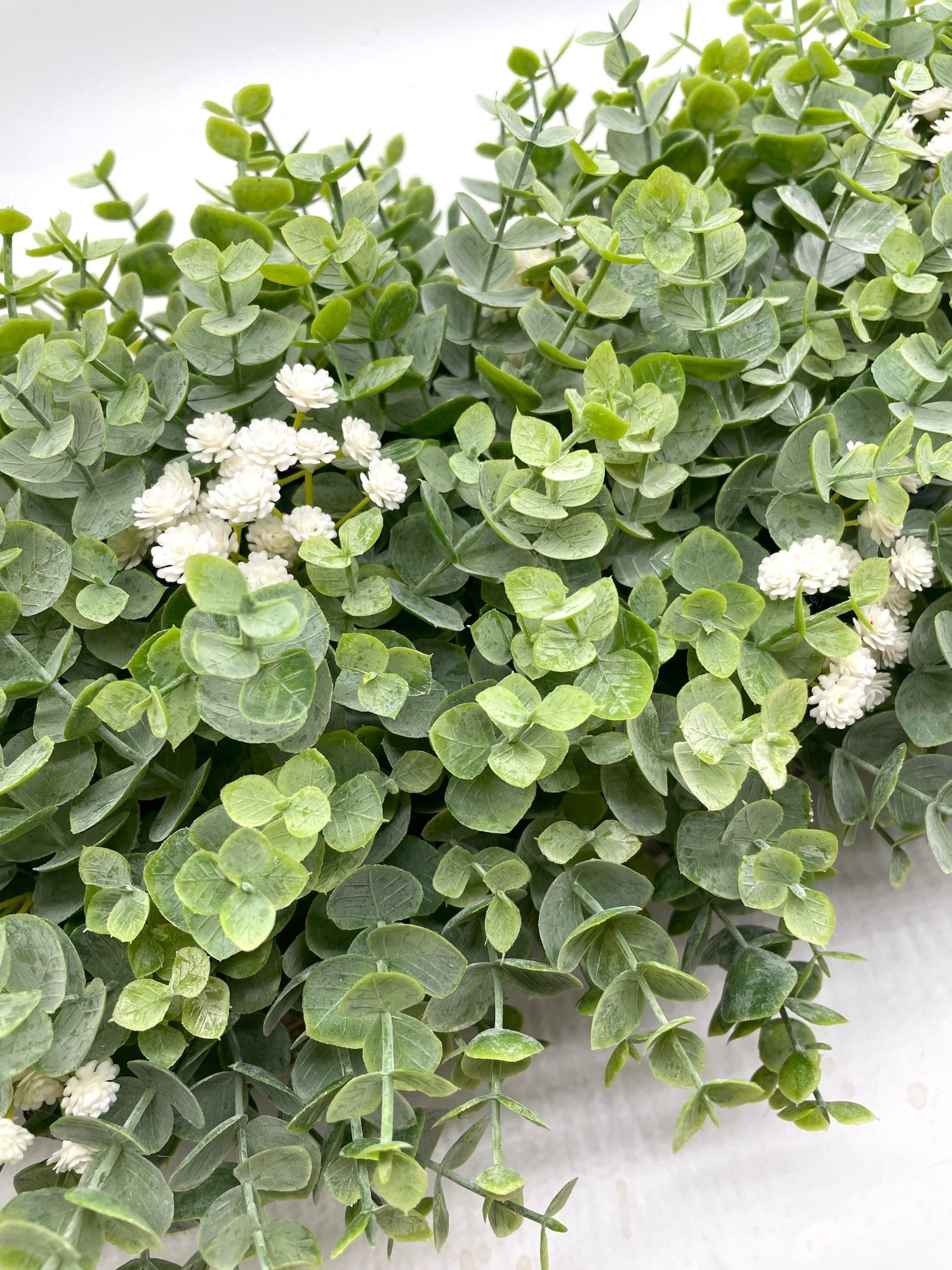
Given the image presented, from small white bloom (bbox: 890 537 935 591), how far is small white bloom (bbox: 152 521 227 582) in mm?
349

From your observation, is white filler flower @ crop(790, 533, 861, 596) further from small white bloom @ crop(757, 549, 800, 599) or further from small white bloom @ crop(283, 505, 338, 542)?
small white bloom @ crop(283, 505, 338, 542)

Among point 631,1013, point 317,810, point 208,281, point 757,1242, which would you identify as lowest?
point 757,1242

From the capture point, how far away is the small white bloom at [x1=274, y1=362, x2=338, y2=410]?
1.68 ft

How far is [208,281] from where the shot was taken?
54 centimetres

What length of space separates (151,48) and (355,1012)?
1.00 meters

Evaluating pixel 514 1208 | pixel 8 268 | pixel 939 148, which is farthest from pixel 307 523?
pixel 939 148

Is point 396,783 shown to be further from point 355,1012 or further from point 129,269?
point 129,269

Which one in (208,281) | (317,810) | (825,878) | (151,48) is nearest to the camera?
(317,810)

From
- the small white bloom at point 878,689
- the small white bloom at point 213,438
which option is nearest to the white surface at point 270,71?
the small white bloom at point 213,438

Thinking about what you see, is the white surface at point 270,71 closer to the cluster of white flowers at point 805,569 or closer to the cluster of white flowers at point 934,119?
the cluster of white flowers at point 934,119

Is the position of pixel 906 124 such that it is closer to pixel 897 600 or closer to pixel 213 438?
pixel 897 600

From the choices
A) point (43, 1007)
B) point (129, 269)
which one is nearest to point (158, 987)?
point (43, 1007)

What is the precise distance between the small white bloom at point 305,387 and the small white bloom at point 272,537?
0.20 ft

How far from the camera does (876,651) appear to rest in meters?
0.57
